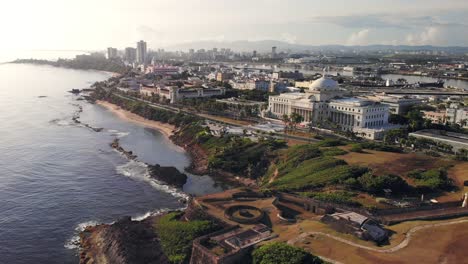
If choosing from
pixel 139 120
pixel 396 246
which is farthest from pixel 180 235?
pixel 139 120

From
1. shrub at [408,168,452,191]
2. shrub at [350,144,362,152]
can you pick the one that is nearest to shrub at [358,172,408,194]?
shrub at [408,168,452,191]

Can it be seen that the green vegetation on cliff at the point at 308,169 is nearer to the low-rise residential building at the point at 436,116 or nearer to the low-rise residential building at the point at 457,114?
the low-rise residential building at the point at 436,116

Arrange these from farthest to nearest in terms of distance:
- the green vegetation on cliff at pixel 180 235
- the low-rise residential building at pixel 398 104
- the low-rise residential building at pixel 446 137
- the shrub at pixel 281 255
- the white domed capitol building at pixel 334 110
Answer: the low-rise residential building at pixel 398 104 → the white domed capitol building at pixel 334 110 → the low-rise residential building at pixel 446 137 → the green vegetation on cliff at pixel 180 235 → the shrub at pixel 281 255

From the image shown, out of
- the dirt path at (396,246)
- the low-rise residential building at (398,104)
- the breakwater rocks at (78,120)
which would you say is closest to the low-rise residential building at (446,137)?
the low-rise residential building at (398,104)

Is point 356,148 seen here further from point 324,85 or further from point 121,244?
point 121,244

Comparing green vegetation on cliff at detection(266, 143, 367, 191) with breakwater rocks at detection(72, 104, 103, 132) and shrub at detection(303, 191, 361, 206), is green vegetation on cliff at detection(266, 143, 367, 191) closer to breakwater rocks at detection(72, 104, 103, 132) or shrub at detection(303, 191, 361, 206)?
shrub at detection(303, 191, 361, 206)

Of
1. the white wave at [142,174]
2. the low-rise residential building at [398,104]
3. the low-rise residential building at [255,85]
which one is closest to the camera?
the white wave at [142,174]

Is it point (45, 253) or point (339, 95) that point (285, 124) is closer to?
point (339, 95)

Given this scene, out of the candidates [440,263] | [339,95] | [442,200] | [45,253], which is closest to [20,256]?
[45,253]
